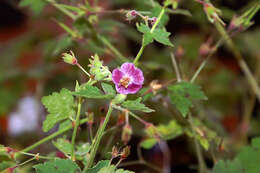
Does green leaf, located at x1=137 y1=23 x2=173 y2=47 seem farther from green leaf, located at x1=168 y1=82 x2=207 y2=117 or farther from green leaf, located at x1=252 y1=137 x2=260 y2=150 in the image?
green leaf, located at x1=252 y1=137 x2=260 y2=150

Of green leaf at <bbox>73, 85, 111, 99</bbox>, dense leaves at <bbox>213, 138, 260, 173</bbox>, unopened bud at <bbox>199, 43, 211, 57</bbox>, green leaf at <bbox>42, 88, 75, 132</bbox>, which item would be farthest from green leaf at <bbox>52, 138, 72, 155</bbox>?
unopened bud at <bbox>199, 43, 211, 57</bbox>

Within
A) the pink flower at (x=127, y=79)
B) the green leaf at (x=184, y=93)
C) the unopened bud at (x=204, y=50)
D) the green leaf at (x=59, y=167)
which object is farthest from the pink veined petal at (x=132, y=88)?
the unopened bud at (x=204, y=50)

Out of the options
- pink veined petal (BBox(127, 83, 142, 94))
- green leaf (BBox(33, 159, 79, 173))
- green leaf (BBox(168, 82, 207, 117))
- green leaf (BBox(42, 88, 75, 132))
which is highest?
pink veined petal (BBox(127, 83, 142, 94))

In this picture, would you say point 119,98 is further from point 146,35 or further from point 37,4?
point 37,4

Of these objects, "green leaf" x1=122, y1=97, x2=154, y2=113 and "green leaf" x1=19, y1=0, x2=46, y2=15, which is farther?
"green leaf" x1=19, y1=0, x2=46, y2=15

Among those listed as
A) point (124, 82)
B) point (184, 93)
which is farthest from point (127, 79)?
point (184, 93)

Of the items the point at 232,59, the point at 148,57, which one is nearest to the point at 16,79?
the point at 148,57
